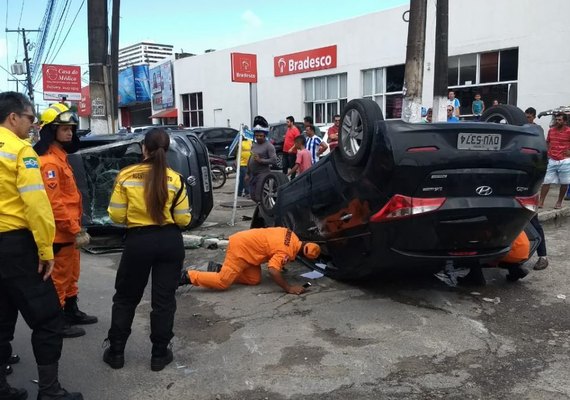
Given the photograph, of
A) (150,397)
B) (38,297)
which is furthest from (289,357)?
(38,297)

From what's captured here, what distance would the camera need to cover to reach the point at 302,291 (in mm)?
5215

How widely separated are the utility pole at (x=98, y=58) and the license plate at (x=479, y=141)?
8670 millimetres

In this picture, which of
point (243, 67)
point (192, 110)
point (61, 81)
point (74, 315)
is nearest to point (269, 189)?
point (74, 315)

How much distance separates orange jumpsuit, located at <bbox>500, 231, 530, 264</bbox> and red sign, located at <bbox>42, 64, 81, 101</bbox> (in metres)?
14.4

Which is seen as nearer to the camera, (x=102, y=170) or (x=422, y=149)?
A: (x=422, y=149)

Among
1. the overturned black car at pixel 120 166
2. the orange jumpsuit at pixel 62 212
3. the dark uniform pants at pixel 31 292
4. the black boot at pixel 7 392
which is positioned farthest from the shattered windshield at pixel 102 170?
the dark uniform pants at pixel 31 292

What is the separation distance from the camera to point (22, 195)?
2.90 meters

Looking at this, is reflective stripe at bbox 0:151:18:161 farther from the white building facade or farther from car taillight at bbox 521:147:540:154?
the white building facade

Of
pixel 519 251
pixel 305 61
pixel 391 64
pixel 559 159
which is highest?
pixel 305 61

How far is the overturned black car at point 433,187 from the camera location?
4.03 m

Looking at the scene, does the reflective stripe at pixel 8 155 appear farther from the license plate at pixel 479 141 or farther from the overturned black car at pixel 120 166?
the overturned black car at pixel 120 166

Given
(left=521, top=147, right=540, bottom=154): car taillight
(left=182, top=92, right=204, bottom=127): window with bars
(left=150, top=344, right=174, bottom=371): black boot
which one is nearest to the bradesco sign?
(left=182, top=92, right=204, bottom=127): window with bars

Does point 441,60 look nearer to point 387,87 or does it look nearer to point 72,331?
point 387,87

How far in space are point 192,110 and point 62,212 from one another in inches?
1074
